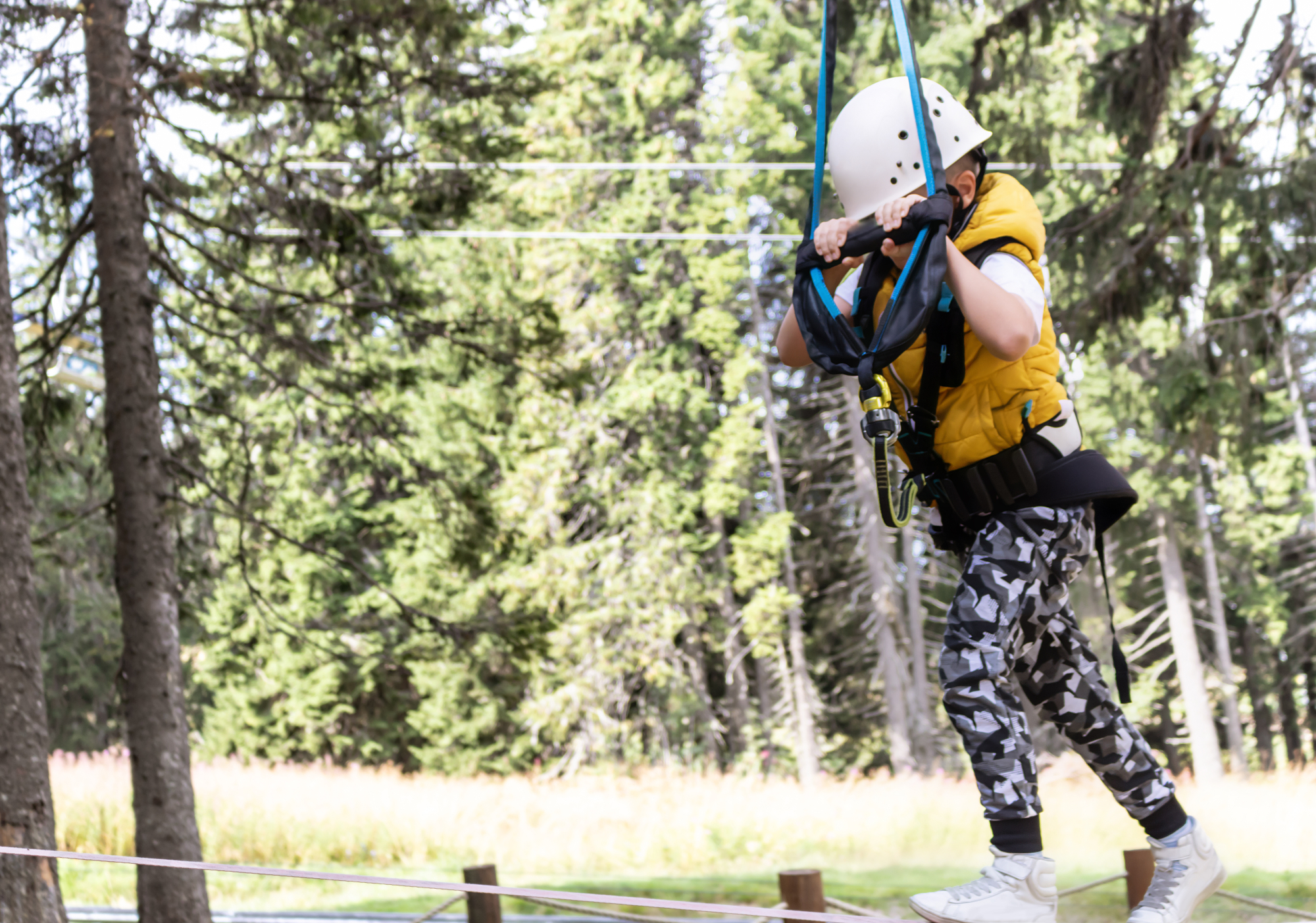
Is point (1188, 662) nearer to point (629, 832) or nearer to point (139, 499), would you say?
point (629, 832)

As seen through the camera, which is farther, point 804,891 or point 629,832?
point 629,832

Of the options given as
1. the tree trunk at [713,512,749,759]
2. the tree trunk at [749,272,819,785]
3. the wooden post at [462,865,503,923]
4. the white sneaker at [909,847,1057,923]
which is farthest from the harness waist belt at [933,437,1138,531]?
the tree trunk at [713,512,749,759]

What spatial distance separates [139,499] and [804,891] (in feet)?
13.0

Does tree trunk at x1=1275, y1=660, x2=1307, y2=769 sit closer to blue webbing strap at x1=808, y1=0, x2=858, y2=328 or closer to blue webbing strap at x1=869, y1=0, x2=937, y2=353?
blue webbing strap at x1=808, y1=0, x2=858, y2=328

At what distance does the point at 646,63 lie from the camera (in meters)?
18.2

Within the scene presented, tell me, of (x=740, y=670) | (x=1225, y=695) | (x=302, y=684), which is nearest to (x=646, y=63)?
(x=740, y=670)

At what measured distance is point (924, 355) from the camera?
2314 millimetres

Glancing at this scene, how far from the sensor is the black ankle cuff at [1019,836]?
2.22 metres

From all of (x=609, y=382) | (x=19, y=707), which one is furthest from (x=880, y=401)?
(x=609, y=382)

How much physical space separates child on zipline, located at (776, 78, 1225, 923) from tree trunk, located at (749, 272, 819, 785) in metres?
13.6

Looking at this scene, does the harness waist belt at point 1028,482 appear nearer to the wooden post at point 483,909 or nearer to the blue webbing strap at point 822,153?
the blue webbing strap at point 822,153

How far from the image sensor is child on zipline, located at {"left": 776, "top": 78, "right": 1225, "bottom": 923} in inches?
86.0

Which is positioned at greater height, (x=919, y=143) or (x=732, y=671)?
(x=919, y=143)

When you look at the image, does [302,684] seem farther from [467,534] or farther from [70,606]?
[467,534]
